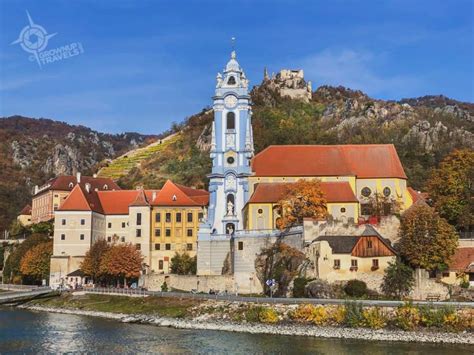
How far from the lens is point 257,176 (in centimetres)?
7375

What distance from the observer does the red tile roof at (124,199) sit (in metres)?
82.6

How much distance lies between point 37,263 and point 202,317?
36831 millimetres

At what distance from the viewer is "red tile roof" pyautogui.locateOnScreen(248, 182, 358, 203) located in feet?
228

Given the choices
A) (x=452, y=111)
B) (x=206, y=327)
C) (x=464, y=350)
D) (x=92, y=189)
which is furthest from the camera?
(x=452, y=111)

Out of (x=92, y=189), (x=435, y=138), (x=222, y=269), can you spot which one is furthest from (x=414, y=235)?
(x=435, y=138)

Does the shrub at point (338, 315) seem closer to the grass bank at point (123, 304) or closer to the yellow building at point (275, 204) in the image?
the grass bank at point (123, 304)

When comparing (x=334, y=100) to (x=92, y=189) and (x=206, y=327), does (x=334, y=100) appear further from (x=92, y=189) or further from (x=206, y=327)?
(x=206, y=327)

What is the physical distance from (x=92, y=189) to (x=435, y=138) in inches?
2220

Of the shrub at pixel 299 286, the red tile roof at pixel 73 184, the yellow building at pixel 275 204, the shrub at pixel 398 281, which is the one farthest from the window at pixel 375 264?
the red tile roof at pixel 73 184

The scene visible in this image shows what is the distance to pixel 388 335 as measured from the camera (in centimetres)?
4444

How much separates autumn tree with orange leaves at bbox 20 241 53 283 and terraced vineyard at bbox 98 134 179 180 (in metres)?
50.4

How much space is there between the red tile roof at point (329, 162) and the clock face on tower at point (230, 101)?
6512mm

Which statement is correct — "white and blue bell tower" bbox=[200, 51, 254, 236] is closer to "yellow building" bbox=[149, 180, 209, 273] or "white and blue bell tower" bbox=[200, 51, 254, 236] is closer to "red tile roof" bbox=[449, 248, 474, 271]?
"yellow building" bbox=[149, 180, 209, 273]

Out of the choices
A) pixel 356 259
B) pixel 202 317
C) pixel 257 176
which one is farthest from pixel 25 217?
pixel 356 259
